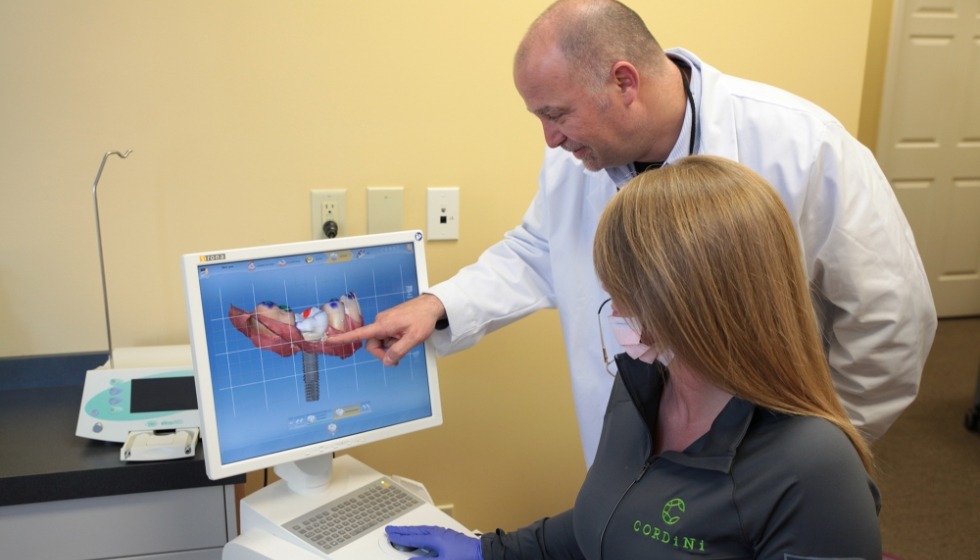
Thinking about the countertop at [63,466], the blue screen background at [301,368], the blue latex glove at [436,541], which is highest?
the blue screen background at [301,368]

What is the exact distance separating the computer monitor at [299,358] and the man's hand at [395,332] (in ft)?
0.07

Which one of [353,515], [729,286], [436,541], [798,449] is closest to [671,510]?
[798,449]

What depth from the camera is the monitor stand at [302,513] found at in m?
1.30

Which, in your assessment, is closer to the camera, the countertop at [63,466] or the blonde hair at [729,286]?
the blonde hair at [729,286]

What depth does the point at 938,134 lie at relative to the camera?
14.0 ft

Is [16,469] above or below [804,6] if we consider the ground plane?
below

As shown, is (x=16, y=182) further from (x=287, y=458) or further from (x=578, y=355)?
(x=578, y=355)

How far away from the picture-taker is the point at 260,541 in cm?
132

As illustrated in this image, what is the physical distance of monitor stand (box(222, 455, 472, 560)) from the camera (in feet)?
4.26

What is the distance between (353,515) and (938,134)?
3.93 metres

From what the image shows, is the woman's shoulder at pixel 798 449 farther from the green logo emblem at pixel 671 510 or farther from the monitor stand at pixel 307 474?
the monitor stand at pixel 307 474

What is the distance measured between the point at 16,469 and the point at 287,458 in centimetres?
49

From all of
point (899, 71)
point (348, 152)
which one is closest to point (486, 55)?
point (348, 152)

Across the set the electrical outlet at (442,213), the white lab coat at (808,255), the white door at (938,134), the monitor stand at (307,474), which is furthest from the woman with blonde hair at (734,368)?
the white door at (938,134)
